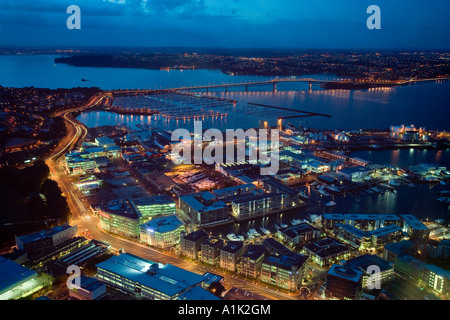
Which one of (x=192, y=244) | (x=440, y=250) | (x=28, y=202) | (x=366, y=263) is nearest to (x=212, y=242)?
(x=192, y=244)

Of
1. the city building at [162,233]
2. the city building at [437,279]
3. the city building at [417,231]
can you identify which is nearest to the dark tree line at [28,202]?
the city building at [162,233]

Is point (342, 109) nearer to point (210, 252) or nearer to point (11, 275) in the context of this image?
point (210, 252)

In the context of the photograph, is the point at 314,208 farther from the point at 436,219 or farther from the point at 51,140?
the point at 51,140

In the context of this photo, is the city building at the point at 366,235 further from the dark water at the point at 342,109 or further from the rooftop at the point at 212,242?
the dark water at the point at 342,109

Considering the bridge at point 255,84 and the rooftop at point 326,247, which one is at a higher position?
the bridge at point 255,84

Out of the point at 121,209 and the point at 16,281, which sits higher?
the point at 121,209

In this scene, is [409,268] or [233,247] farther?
[233,247]
